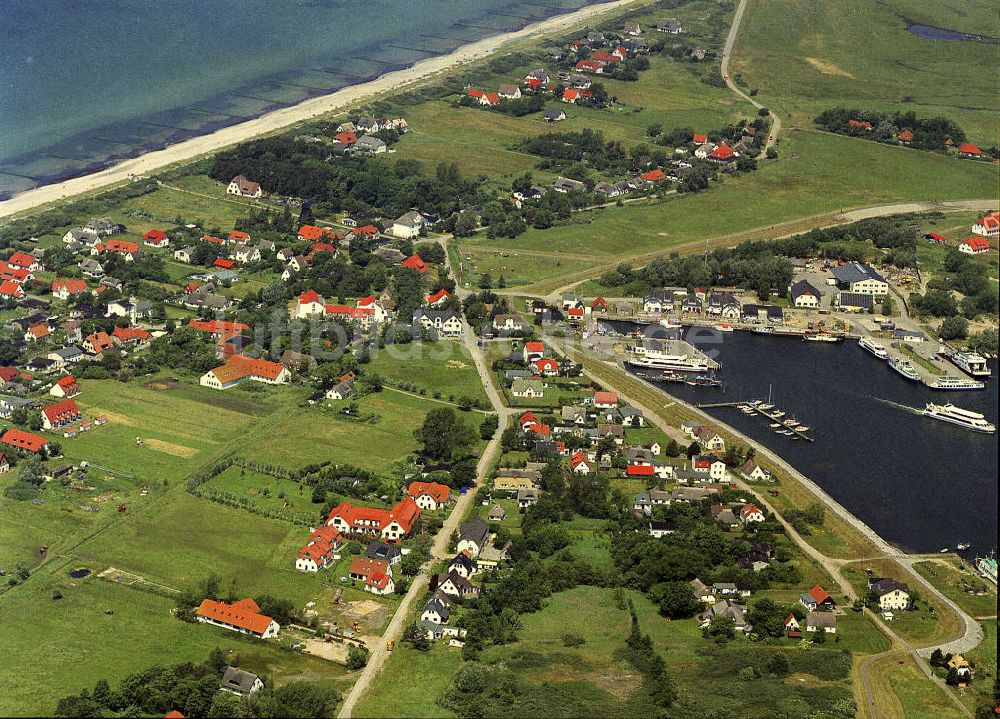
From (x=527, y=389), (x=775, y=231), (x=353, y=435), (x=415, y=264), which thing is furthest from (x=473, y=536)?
(x=775, y=231)

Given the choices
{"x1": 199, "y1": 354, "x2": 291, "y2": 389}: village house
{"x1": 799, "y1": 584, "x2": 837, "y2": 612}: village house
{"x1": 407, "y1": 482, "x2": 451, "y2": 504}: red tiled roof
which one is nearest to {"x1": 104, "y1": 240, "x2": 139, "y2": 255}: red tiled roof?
{"x1": 199, "y1": 354, "x2": 291, "y2": 389}: village house

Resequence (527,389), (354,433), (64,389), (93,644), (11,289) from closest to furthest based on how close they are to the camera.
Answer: (93,644) → (354,433) → (64,389) → (527,389) → (11,289)

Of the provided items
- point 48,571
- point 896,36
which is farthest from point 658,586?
point 896,36

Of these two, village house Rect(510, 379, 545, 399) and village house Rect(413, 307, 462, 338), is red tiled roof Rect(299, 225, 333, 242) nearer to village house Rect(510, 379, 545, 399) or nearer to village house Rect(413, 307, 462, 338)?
village house Rect(413, 307, 462, 338)

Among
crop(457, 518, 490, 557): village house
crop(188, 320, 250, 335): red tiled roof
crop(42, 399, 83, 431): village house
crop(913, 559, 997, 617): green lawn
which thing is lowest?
crop(188, 320, 250, 335): red tiled roof

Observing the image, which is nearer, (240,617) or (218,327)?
(240,617)

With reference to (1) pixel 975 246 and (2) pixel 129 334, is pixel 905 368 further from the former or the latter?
(2) pixel 129 334
